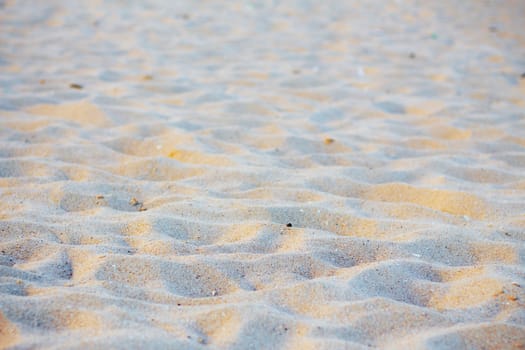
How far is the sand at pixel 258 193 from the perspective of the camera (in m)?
1.53

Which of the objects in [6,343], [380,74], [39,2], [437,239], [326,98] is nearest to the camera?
[6,343]

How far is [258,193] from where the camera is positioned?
2383mm

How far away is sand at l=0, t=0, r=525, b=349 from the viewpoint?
1.53 m

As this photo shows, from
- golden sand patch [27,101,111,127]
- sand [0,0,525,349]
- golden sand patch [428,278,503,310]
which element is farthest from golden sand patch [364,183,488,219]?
golden sand patch [27,101,111,127]

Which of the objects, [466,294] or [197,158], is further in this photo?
[197,158]

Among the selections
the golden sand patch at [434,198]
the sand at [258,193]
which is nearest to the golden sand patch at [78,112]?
the sand at [258,193]

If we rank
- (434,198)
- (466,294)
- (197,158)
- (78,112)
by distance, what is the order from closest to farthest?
1. (466,294)
2. (434,198)
3. (197,158)
4. (78,112)

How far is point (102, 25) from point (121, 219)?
3767mm

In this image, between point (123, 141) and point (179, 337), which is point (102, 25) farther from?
point (179, 337)

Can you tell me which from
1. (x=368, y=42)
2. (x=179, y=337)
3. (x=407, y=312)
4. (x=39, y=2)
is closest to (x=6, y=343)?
(x=179, y=337)

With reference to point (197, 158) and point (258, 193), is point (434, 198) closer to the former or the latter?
point (258, 193)

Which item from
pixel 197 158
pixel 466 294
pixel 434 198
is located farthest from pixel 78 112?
pixel 466 294

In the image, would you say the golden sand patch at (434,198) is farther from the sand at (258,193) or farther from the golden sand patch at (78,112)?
the golden sand patch at (78,112)

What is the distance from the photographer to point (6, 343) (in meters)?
1.37
